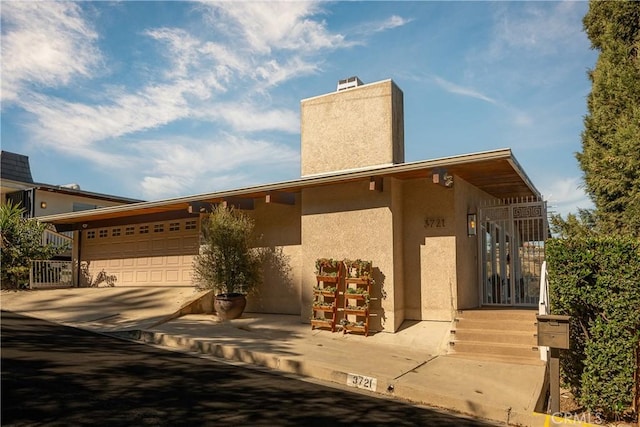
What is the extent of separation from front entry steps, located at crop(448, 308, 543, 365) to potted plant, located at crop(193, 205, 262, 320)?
4.91m

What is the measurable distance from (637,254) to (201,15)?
8966 mm

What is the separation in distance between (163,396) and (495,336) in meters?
5.72

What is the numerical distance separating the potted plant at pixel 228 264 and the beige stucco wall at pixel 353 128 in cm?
238

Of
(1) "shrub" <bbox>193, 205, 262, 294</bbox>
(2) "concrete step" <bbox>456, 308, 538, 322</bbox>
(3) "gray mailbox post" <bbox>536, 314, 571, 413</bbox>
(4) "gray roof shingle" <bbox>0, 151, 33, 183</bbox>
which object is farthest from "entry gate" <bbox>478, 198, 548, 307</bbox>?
(4) "gray roof shingle" <bbox>0, 151, 33, 183</bbox>

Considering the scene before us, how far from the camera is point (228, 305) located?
1074 cm

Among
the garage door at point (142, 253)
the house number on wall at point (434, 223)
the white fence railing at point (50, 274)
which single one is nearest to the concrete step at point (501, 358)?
the house number on wall at point (434, 223)

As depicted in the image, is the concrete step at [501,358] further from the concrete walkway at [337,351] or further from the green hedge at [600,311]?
the green hedge at [600,311]

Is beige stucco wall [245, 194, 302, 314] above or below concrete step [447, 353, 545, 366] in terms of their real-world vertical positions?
above

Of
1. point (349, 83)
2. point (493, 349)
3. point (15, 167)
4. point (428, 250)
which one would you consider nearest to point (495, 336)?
point (493, 349)

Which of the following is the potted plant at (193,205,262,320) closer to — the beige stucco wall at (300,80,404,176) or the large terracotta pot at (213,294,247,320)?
the large terracotta pot at (213,294,247,320)

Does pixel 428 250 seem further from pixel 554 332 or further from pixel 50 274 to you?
pixel 50 274

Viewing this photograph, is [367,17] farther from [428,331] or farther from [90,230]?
[90,230]

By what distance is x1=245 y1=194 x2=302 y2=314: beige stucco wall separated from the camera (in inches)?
463

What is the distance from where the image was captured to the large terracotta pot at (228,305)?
35.2ft
